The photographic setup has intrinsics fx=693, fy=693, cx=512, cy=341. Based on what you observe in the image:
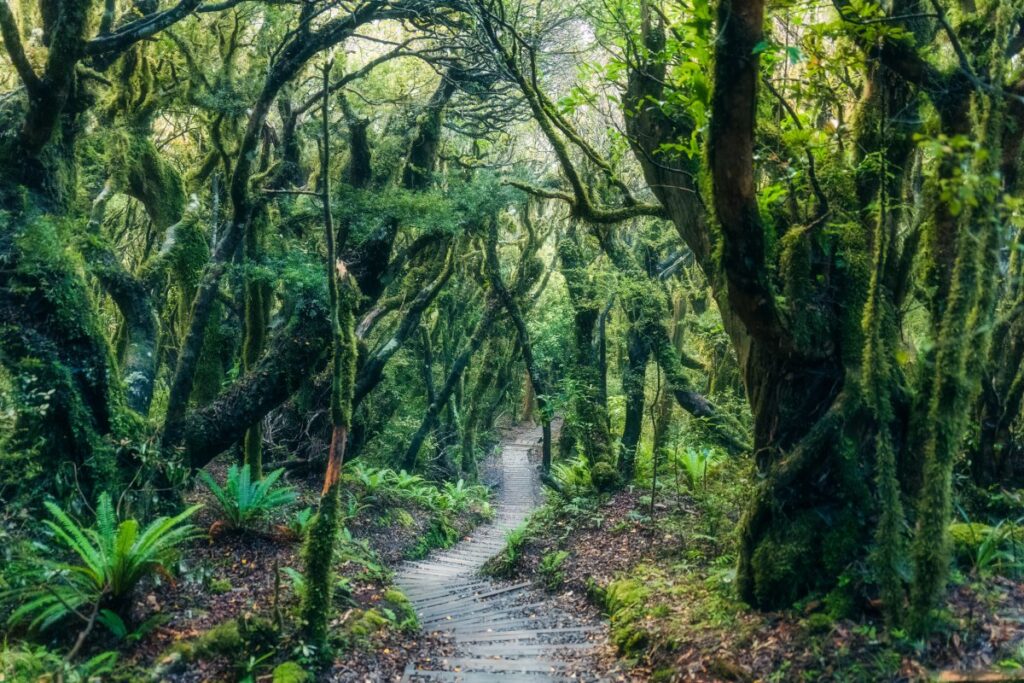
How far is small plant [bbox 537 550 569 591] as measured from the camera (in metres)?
10.4

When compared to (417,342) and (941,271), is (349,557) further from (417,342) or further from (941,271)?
(417,342)

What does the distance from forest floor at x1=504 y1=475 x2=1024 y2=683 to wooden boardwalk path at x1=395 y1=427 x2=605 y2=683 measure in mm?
439

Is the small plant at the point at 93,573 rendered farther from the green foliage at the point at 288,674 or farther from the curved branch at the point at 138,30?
the curved branch at the point at 138,30

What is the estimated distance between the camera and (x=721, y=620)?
6.28 m

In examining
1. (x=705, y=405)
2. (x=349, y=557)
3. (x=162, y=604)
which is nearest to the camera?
(x=162, y=604)

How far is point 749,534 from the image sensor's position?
6.27 meters

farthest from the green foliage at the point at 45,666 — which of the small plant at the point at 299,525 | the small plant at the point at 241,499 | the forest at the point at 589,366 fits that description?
the small plant at the point at 299,525

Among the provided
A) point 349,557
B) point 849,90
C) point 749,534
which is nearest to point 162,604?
point 349,557

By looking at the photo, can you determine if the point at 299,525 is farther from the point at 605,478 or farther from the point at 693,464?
the point at 693,464

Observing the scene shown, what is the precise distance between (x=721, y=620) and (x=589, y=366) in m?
8.49

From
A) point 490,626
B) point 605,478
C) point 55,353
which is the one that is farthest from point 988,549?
point 55,353

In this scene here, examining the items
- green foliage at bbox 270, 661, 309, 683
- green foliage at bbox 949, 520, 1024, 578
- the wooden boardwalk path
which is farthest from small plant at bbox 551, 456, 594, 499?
green foliage at bbox 270, 661, 309, 683

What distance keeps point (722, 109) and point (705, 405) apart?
8.27m

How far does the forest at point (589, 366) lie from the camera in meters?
5.19
